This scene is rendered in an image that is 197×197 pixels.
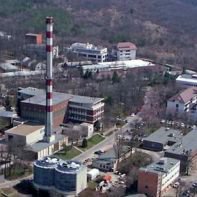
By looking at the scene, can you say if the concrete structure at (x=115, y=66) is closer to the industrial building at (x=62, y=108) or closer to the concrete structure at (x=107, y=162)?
the industrial building at (x=62, y=108)

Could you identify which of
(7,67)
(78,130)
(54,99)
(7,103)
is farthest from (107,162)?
(7,67)

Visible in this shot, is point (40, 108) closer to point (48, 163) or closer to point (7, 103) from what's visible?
point (7, 103)

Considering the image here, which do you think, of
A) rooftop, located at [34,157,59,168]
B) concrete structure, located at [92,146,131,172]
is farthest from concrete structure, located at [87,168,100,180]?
rooftop, located at [34,157,59,168]

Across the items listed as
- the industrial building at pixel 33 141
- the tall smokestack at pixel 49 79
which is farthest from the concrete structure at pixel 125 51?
the tall smokestack at pixel 49 79

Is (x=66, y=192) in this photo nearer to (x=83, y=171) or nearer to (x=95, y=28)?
(x=83, y=171)

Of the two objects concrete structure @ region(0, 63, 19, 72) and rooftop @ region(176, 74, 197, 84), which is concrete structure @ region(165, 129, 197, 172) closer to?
rooftop @ region(176, 74, 197, 84)

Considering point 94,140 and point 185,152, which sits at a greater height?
point 185,152

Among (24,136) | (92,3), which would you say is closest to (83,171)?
(24,136)
